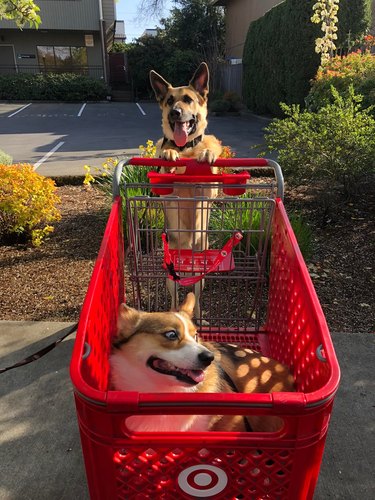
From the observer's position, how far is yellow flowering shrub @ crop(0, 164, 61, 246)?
4.77m

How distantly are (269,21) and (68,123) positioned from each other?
1037 cm

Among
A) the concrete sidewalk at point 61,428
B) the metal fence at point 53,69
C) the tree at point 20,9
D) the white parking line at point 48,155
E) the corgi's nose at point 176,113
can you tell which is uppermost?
the metal fence at point 53,69

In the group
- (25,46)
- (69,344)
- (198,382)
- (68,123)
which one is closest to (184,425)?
(198,382)

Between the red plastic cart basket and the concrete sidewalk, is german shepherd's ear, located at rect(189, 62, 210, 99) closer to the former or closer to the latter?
the concrete sidewalk

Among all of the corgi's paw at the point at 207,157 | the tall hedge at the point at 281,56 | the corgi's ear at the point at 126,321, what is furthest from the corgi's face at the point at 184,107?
the tall hedge at the point at 281,56

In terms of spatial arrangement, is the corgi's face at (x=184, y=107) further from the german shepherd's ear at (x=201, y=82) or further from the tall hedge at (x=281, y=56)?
the tall hedge at (x=281, y=56)

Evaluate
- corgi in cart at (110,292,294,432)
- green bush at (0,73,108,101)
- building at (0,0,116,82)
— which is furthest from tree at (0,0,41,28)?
building at (0,0,116,82)

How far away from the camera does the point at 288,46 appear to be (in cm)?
1648

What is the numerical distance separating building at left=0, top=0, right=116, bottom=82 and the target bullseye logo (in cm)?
3325

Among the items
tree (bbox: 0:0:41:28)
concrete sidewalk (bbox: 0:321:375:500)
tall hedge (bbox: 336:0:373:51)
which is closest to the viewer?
concrete sidewalk (bbox: 0:321:375:500)

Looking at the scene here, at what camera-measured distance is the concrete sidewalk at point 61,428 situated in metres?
2.16

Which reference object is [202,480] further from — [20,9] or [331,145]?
[20,9]

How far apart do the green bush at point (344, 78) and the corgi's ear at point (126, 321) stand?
722 centimetres

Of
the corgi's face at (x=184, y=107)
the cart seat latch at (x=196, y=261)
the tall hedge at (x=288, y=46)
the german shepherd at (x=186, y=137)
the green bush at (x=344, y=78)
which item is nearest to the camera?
the cart seat latch at (x=196, y=261)
